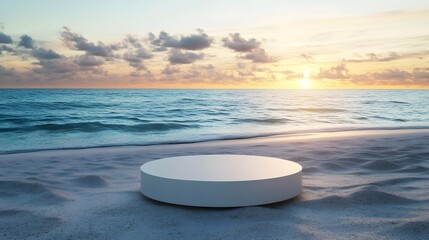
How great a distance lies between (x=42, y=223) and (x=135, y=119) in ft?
62.3

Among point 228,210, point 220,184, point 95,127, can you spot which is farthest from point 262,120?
point 220,184

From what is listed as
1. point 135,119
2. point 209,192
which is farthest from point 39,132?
point 209,192

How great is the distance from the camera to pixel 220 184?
3529mm

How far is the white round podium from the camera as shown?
140 inches

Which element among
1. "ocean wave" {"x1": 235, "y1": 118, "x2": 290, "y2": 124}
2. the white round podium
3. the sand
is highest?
the white round podium

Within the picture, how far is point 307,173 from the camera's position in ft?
18.1

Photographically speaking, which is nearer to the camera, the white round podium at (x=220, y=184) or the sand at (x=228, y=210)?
the sand at (x=228, y=210)

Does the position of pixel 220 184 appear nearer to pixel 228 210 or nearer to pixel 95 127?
pixel 228 210

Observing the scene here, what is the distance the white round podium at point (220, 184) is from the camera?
3.57 meters

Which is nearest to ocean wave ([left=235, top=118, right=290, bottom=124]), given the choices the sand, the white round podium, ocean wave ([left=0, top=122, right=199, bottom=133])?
ocean wave ([left=0, top=122, right=199, bottom=133])

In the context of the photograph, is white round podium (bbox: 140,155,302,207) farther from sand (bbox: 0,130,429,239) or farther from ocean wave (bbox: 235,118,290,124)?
ocean wave (bbox: 235,118,290,124)

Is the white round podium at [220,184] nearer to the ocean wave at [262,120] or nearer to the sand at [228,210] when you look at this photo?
the sand at [228,210]

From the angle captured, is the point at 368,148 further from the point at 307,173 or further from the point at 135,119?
the point at 135,119

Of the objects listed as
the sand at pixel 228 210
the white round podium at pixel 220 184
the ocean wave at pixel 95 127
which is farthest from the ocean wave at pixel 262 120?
the white round podium at pixel 220 184
